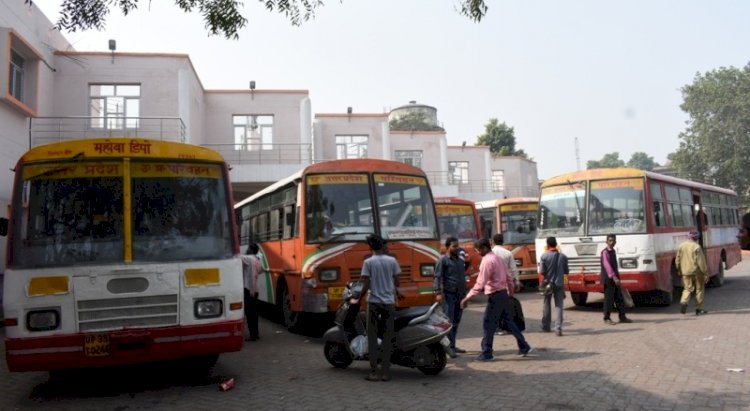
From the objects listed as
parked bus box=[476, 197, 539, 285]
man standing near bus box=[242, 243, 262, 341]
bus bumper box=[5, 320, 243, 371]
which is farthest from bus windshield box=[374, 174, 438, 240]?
parked bus box=[476, 197, 539, 285]

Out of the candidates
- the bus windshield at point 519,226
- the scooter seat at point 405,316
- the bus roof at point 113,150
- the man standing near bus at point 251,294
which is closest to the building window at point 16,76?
the man standing near bus at point 251,294

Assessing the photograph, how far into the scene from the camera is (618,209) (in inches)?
478

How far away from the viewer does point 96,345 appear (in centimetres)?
575

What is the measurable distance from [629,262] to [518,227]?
633 centimetres

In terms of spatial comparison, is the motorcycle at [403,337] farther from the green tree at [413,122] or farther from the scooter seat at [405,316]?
the green tree at [413,122]

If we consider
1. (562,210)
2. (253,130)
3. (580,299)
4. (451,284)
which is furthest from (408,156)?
(451,284)

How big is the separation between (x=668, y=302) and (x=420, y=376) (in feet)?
28.5

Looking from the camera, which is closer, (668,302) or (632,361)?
(632,361)

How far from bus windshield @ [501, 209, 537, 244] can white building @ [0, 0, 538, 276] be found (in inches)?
370

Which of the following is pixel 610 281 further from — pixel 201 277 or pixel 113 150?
pixel 113 150

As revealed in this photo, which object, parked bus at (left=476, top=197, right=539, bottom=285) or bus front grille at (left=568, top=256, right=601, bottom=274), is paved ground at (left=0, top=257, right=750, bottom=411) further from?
parked bus at (left=476, top=197, right=539, bottom=285)

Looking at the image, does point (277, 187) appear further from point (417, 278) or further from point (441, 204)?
point (441, 204)

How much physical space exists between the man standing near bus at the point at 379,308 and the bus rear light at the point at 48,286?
3198 mm

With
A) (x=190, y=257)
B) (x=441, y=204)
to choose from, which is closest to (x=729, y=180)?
(x=441, y=204)
